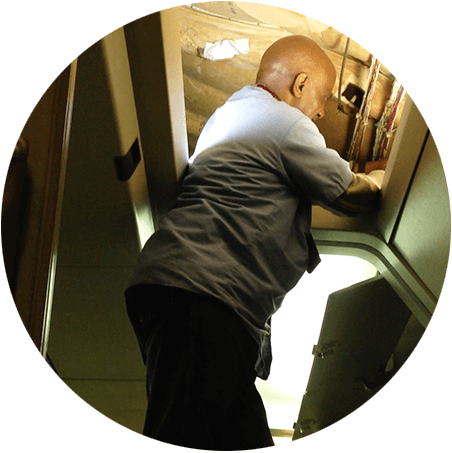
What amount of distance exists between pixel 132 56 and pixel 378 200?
73 centimetres

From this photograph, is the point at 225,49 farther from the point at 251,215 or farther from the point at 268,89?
the point at 251,215

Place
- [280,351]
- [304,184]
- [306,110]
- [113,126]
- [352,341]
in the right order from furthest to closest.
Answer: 1. [280,351]
2. [352,341]
3. [306,110]
4. [304,184]
5. [113,126]

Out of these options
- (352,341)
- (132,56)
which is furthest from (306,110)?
(352,341)

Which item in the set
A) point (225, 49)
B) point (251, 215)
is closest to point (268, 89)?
point (225, 49)

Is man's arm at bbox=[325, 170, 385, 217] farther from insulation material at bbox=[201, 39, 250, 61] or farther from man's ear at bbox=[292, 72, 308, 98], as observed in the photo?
insulation material at bbox=[201, 39, 250, 61]

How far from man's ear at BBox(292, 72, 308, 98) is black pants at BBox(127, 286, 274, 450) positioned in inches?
25.9

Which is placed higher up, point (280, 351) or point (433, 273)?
point (433, 273)

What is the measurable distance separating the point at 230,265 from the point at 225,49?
86 cm

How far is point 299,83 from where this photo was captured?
1.25m

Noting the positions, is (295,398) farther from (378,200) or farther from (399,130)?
(399,130)

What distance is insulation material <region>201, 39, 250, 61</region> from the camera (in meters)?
1.48

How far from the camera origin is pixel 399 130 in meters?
1.13

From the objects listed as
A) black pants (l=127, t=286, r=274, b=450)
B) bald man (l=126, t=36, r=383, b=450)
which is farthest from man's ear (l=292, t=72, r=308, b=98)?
black pants (l=127, t=286, r=274, b=450)

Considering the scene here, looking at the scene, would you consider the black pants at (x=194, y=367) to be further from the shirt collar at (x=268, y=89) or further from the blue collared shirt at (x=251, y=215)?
the shirt collar at (x=268, y=89)
